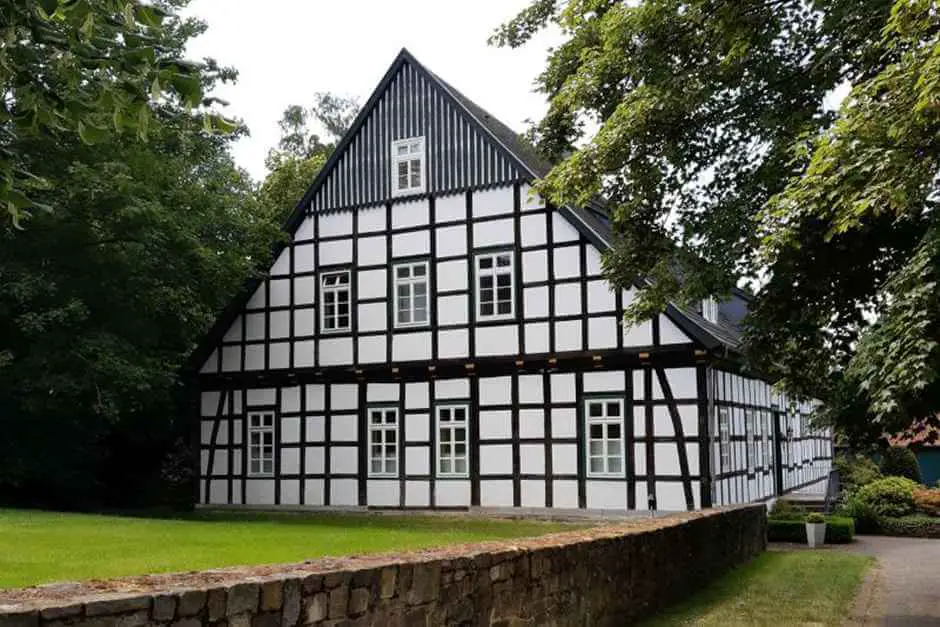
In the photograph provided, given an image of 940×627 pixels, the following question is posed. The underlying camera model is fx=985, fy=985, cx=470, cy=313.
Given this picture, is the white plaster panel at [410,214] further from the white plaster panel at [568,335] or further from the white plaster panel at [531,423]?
the white plaster panel at [531,423]

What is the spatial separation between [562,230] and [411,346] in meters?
4.47

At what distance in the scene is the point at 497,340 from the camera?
70.6 ft

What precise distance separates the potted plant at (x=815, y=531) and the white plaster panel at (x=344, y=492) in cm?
1001

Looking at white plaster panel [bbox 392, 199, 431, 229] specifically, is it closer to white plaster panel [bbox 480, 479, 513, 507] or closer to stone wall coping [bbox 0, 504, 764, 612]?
white plaster panel [bbox 480, 479, 513, 507]

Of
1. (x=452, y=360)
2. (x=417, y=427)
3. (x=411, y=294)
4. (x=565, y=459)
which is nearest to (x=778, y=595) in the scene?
(x=565, y=459)

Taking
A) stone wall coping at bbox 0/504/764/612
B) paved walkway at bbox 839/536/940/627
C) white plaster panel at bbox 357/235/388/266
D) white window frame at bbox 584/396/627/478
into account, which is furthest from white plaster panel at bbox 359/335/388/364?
stone wall coping at bbox 0/504/764/612

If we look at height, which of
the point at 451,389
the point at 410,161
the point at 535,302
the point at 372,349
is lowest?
the point at 451,389

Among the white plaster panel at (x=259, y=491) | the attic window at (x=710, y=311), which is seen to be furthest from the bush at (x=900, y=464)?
the white plaster panel at (x=259, y=491)

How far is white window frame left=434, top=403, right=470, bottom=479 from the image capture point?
71.6ft

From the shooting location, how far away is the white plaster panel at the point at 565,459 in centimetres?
2050

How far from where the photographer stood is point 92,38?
15.6 ft

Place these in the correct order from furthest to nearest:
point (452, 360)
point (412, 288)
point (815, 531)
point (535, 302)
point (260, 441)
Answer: point (260, 441)
point (412, 288)
point (452, 360)
point (535, 302)
point (815, 531)

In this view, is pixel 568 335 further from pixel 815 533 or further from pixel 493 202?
pixel 815 533

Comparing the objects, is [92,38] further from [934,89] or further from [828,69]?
[828,69]
